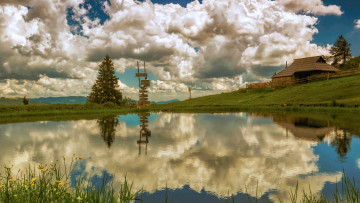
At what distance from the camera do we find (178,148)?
36.0ft

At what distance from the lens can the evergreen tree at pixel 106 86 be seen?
5894cm

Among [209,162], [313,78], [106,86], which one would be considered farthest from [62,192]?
[313,78]

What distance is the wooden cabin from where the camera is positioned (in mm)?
62438

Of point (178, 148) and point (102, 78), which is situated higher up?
point (102, 78)

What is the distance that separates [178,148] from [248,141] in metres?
4.24

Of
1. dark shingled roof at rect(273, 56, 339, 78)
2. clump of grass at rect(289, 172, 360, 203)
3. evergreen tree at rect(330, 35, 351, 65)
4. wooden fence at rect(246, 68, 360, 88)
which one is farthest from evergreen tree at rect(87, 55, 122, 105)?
evergreen tree at rect(330, 35, 351, 65)

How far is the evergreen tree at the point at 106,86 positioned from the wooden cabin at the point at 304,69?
48571 mm

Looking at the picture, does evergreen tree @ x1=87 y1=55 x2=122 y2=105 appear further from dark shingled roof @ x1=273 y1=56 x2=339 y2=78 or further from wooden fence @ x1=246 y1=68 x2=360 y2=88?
Result: dark shingled roof @ x1=273 y1=56 x2=339 y2=78

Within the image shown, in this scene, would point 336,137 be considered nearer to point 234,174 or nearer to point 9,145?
point 234,174

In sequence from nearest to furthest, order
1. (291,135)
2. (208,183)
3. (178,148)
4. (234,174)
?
1. (208,183)
2. (234,174)
3. (178,148)
4. (291,135)

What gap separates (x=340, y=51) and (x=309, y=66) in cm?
4723

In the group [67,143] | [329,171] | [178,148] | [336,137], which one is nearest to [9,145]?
[67,143]

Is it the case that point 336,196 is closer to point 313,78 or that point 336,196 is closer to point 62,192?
point 62,192

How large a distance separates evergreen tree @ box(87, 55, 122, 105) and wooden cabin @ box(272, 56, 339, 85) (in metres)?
48.6
